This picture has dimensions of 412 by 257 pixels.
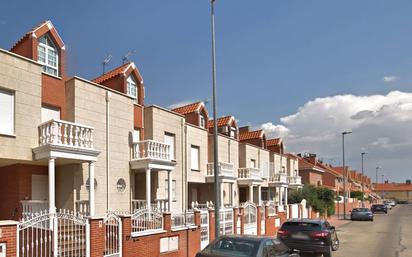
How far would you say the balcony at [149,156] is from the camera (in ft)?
71.7

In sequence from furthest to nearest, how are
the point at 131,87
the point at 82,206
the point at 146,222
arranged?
the point at 131,87, the point at 82,206, the point at 146,222

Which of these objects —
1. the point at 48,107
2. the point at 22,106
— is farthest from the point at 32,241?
the point at 48,107

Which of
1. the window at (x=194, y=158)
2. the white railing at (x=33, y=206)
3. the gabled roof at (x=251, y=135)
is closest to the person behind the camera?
the white railing at (x=33, y=206)

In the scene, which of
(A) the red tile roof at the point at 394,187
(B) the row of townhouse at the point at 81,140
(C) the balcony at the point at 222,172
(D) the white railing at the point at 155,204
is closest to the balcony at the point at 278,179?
(C) the balcony at the point at 222,172

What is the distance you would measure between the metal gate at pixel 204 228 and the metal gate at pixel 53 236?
22.9ft

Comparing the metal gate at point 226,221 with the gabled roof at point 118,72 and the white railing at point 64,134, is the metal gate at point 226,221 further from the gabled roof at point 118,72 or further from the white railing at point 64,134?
the gabled roof at point 118,72

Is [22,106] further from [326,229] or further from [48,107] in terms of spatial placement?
[326,229]

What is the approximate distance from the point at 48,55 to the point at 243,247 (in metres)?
11.8

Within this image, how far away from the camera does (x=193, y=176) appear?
29.0 meters

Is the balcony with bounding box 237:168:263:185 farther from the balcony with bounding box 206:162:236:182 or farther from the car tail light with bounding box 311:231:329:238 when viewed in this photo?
the car tail light with bounding box 311:231:329:238

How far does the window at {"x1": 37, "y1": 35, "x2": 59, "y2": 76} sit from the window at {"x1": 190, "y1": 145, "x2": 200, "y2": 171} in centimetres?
1184

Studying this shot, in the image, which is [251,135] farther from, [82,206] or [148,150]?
[82,206]

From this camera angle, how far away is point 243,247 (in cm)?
1098

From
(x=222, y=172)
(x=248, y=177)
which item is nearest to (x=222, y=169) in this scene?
(x=222, y=172)
